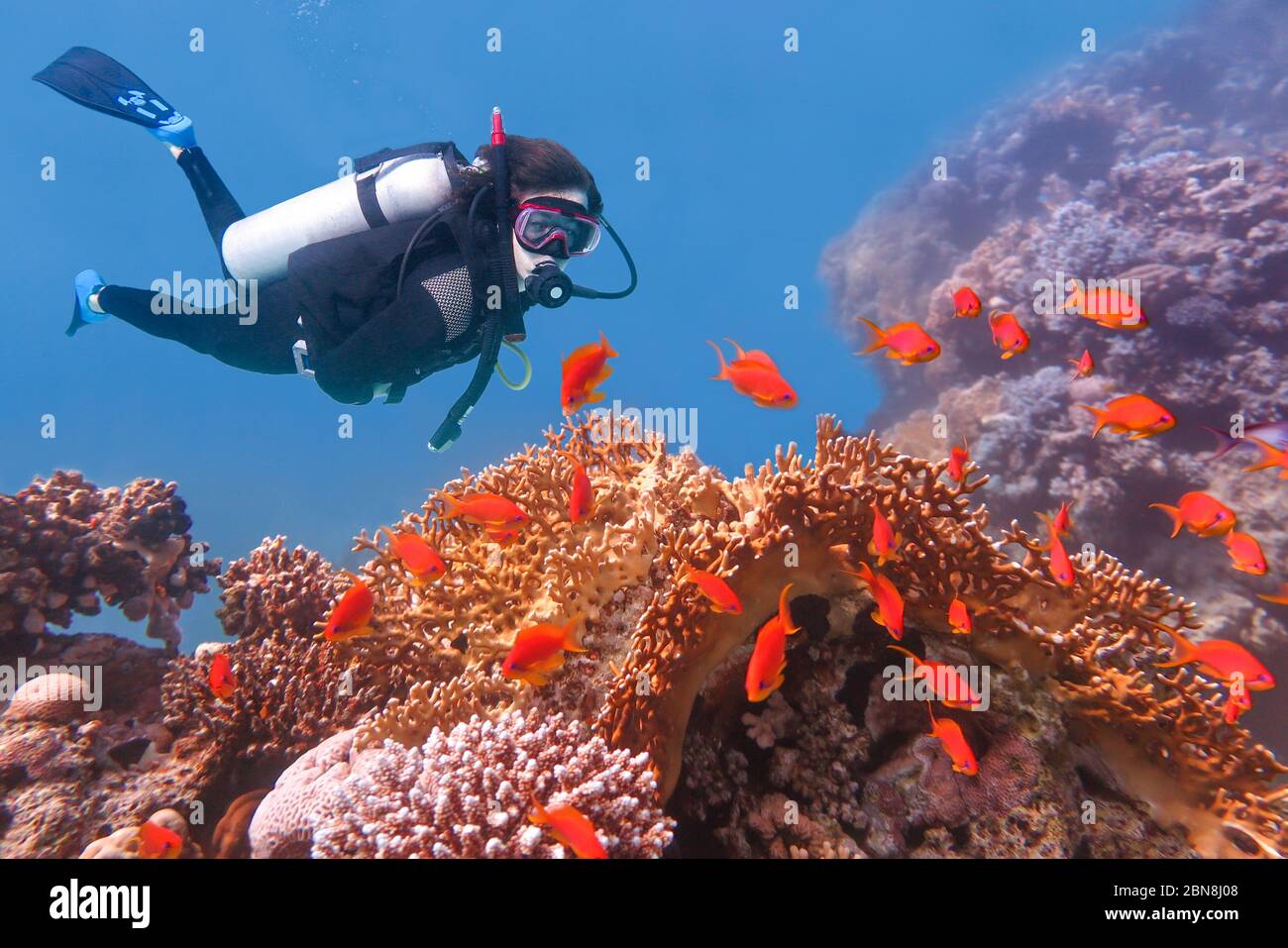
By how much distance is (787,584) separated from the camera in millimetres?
3230

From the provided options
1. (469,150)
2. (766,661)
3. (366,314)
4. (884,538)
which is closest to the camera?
(766,661)

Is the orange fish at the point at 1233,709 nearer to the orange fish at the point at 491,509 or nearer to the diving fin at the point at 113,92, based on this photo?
the orange fish at the point at 491,509

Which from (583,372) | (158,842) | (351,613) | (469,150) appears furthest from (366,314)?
(469,150)

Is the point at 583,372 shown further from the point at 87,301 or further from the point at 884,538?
the point at 87,301

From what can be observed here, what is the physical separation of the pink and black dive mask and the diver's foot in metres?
4.45

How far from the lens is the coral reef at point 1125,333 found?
836 cm

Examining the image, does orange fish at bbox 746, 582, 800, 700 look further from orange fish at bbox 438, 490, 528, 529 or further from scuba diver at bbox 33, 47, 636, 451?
scuba diver at bbox 33, 47, 636, 451

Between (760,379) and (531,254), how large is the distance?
202 centimetres

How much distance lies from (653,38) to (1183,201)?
75.8 meters

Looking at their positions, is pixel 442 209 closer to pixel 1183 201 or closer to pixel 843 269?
pixel 1183 201

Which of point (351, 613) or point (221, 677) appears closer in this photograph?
point (351, 613)

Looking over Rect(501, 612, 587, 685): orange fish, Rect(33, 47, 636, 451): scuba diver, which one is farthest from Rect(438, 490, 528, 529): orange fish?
Rect(33, 47, 636, 451): scuba diver

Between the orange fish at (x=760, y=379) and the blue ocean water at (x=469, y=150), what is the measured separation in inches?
1983
